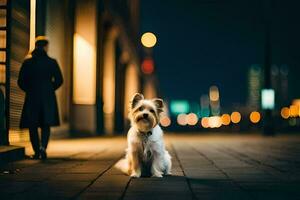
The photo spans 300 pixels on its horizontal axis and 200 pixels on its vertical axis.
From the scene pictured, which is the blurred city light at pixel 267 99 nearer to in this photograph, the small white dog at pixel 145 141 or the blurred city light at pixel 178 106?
the small white dog at pixel 145 141

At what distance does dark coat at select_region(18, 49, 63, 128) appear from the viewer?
1165 centimetres

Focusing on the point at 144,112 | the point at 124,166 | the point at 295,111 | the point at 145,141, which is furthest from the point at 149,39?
the point at 144,112

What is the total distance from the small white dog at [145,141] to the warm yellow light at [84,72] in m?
15.1

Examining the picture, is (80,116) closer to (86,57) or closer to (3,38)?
(86,57)

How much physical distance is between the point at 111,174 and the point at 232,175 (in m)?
1.75

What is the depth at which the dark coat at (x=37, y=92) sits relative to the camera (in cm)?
1165

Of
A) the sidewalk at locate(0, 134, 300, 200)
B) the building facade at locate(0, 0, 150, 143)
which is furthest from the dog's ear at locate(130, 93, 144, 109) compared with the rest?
the building facade at locate(0, 0, 150, 143)

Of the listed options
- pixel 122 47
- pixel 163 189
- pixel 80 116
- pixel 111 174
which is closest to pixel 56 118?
pixel 111 174

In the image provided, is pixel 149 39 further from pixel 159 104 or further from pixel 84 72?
pixel 159 104

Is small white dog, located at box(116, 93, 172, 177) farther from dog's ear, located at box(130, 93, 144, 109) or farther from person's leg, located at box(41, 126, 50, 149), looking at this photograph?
person's leg, located at box(41, 126, 50, 149)

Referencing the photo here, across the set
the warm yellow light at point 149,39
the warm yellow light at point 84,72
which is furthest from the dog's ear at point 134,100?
the warm yellow light at point 149,39

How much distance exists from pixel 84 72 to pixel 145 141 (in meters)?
15.8

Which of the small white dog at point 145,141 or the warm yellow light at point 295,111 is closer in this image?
the small white dog at point 145,141

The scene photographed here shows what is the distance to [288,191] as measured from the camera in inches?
286
